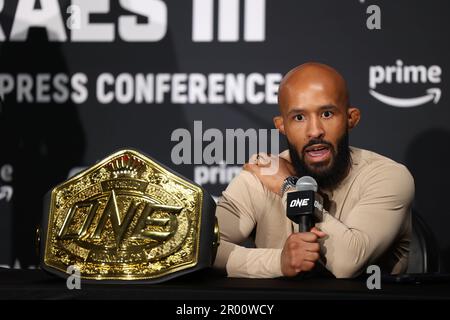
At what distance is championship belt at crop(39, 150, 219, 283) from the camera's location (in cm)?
151

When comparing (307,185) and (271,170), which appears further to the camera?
(271,170)

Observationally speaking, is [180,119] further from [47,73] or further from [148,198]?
[148,198]

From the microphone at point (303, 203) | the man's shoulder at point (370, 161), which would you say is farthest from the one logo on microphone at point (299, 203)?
the man's shoulder at point (370, 161)

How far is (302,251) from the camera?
5.27 feet

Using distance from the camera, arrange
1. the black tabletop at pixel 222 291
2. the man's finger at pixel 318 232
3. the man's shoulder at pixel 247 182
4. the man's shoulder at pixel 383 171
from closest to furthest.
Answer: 1. the black tabletop at pixel 222 291
2. the man's finger at pixel 318 232
3. the man's shoulder at pixel 383 171
4. the man's shoulder at pixel 247 182

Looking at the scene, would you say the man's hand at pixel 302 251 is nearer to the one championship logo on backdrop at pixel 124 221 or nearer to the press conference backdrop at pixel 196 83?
the one championship logo on backdrop at pixel 124 221

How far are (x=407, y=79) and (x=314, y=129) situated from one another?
3.04 feet

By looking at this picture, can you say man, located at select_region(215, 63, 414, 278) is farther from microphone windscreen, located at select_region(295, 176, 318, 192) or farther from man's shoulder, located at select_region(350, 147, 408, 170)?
microphone windscreen, located at select_region(295, 176, 318, 192)

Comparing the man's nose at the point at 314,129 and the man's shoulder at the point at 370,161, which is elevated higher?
the man's nose at the point at 314,129

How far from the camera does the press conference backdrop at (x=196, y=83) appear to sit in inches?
108

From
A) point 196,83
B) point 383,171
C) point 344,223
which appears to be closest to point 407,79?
point 196,83

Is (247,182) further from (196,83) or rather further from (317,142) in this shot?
(196,83)

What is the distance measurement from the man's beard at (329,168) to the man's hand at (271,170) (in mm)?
30
